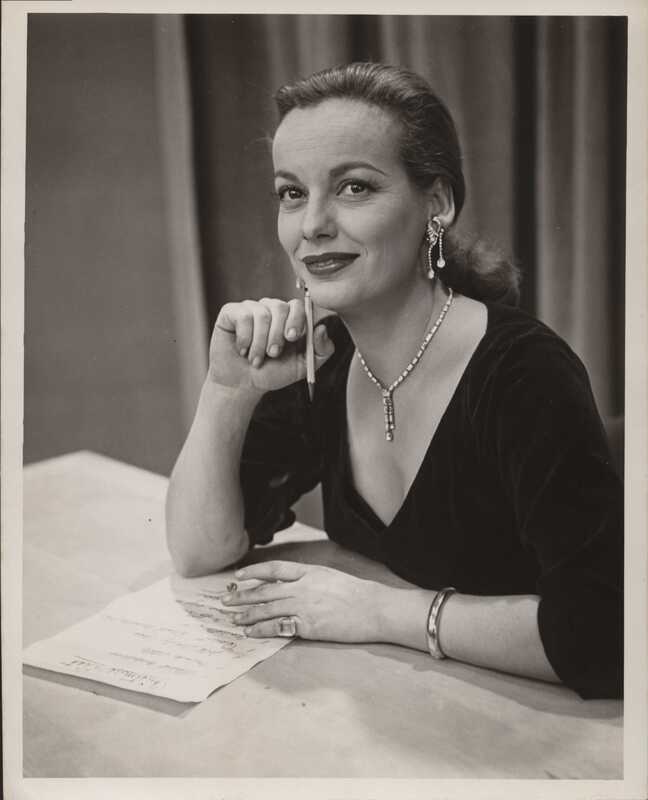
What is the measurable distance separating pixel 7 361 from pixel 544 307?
2.10 feet

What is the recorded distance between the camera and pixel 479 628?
38.2 inches

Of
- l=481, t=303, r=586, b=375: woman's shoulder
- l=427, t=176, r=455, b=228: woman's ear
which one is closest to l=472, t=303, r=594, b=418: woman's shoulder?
l=481, t=303, r=586, b=375: woman's shoulder

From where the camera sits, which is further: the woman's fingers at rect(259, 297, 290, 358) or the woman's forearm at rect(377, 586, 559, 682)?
the woman's fingers at rect(259, 297, 290, 358)

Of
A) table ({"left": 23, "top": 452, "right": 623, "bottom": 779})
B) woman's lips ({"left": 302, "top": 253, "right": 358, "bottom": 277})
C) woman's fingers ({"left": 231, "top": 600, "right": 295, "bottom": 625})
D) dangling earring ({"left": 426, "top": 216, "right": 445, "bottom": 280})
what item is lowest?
table ({"left": 23, "top": 452, "right": 623, "bottom": 779})

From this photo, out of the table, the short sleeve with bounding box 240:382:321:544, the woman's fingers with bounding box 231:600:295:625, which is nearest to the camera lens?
the table

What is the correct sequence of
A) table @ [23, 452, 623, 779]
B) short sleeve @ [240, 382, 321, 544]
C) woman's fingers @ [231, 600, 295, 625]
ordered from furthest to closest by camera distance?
1. short sleeve @ [240, 382, 321, 544]
2. woman's fingers @ [231, 600, 295, 625]
3. table @ [23, 452, 623, 779]

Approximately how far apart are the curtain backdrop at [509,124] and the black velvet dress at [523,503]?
8 centimetres

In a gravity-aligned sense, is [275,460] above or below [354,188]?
below

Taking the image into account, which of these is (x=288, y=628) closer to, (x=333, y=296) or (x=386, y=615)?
(x=386, y=615)

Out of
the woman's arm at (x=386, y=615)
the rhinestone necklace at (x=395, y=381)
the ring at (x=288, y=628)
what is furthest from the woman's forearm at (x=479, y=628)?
the rhinestone necklace at (x=395, y=381)

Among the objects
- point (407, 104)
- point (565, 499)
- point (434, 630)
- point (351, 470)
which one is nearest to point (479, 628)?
point (434, 630)

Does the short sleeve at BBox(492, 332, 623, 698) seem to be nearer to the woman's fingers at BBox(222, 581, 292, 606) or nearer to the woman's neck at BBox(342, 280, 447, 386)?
the woman's neck at BBox(342, 280, 447, 386)

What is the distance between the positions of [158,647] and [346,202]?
1.82 feet

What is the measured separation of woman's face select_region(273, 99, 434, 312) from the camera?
982 millimetres
